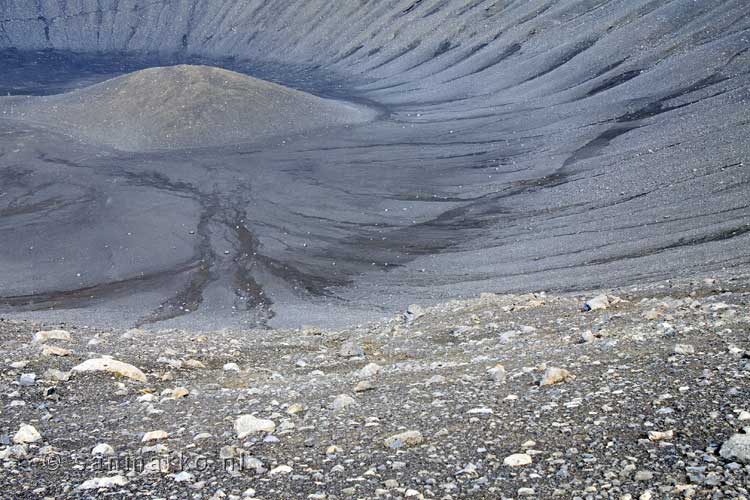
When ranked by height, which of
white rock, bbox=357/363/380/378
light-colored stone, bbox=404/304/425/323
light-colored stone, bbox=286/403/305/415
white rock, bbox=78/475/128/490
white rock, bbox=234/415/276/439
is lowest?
light-colored stone, bbox=404/304/425/323

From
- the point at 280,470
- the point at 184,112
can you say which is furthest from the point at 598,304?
the point at 184,112

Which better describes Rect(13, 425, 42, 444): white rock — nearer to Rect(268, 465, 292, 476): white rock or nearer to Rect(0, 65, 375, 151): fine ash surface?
Rect(268, 465, 292, 476): white rock

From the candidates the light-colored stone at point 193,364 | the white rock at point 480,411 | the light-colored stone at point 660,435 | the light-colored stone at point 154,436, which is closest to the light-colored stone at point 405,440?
the white rock at point 480,411

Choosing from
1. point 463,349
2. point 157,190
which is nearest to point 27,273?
point 157,190

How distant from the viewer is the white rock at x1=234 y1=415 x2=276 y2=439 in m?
4.78

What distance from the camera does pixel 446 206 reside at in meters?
24.5

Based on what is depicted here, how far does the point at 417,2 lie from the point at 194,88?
991 inches

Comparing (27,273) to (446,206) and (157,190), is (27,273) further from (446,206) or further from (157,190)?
(446,206)

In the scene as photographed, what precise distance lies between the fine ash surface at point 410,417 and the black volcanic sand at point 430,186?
6.87 metres

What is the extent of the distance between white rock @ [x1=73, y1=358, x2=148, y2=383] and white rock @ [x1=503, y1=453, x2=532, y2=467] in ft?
11.2

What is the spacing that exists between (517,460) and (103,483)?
81.9 inches

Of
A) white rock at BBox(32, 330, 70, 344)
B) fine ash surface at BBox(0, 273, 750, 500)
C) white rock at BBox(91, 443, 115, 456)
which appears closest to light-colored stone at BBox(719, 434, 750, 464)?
fine ash surface at BBox(0, 273, 750, 500)

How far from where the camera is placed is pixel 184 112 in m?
37.2

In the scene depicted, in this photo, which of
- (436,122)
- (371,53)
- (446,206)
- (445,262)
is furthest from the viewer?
(371,53)
